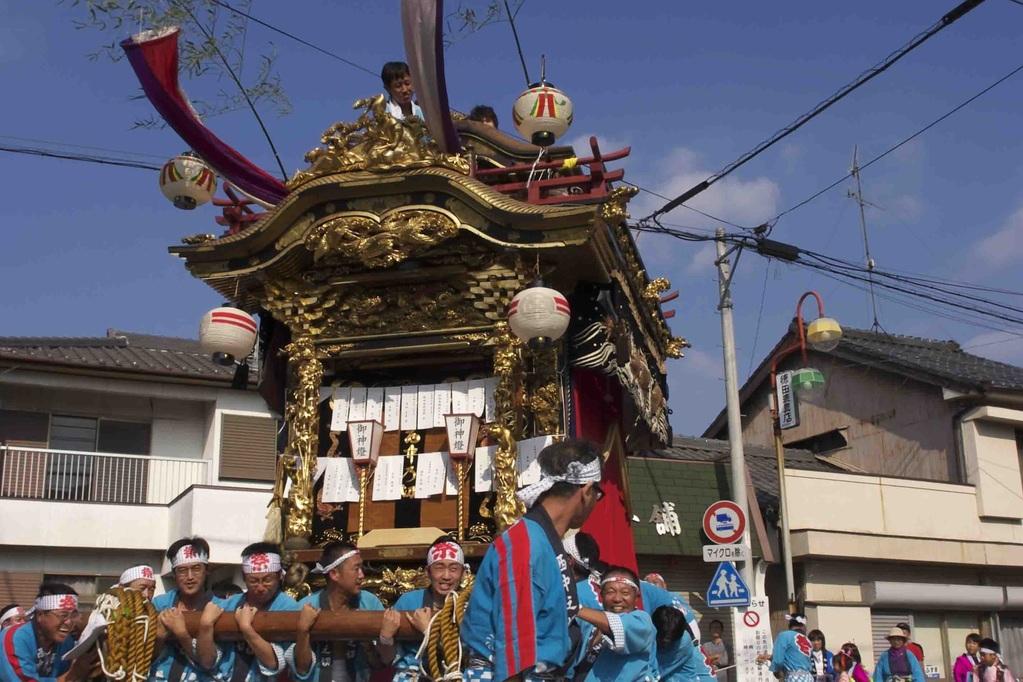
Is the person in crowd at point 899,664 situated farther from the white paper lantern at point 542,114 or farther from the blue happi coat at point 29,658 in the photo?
the blue happi coat at point 29,658

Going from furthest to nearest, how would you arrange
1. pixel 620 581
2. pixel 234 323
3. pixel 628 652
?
pixel 234 323 → pixel 620 581 → pixel 628 652

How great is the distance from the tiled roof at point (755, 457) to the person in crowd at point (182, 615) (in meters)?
13.4

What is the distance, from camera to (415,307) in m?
8.33

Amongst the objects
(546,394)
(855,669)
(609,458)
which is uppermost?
(546,394)

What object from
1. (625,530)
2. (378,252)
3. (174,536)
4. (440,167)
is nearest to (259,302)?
(378,252)

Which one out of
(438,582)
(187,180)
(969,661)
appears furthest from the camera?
(969,661)

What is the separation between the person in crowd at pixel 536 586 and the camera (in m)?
3.70

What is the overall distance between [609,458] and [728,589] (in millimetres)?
2140

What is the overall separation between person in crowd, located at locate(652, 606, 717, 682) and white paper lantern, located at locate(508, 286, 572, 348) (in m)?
2.20

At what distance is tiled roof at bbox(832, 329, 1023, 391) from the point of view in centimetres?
1930

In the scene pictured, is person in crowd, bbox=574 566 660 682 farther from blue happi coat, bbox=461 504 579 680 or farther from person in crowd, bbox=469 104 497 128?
person in crowd, bbox=469 104 497 128

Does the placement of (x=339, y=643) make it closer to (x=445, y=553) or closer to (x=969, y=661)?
(x=445, y=553)

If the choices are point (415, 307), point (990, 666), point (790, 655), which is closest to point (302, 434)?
point (415, 307)

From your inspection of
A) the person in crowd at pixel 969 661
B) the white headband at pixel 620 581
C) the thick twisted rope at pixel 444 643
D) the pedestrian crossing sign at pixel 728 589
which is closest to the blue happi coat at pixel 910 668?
the person in crowd at pixel 969 661
